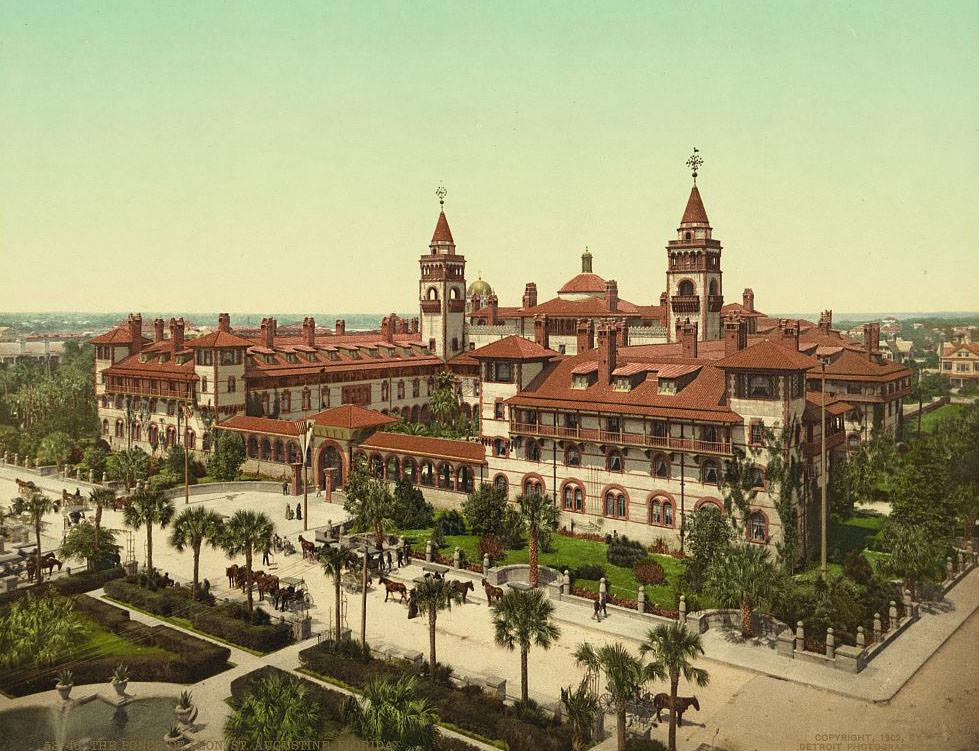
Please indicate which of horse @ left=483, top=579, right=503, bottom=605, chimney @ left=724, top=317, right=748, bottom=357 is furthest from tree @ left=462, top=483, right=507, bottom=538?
chimney @ left=724, top=317, right=748, bottom=357

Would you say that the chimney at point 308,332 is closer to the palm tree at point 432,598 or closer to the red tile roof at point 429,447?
the red tile roof at point 429,447

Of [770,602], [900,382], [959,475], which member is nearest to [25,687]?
[770,602]

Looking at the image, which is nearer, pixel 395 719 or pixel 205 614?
pixel 395 719

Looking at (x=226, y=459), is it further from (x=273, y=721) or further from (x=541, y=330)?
(x=273, y=721)

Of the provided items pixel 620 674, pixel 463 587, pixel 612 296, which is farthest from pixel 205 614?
pixel 612 296

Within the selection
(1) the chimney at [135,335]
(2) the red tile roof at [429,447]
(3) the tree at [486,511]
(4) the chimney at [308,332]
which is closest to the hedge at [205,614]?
(3) the tree at [486,511]

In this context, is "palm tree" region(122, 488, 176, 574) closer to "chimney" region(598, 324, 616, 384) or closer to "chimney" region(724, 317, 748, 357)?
"chimney" region(598, 324, 616, 384)
